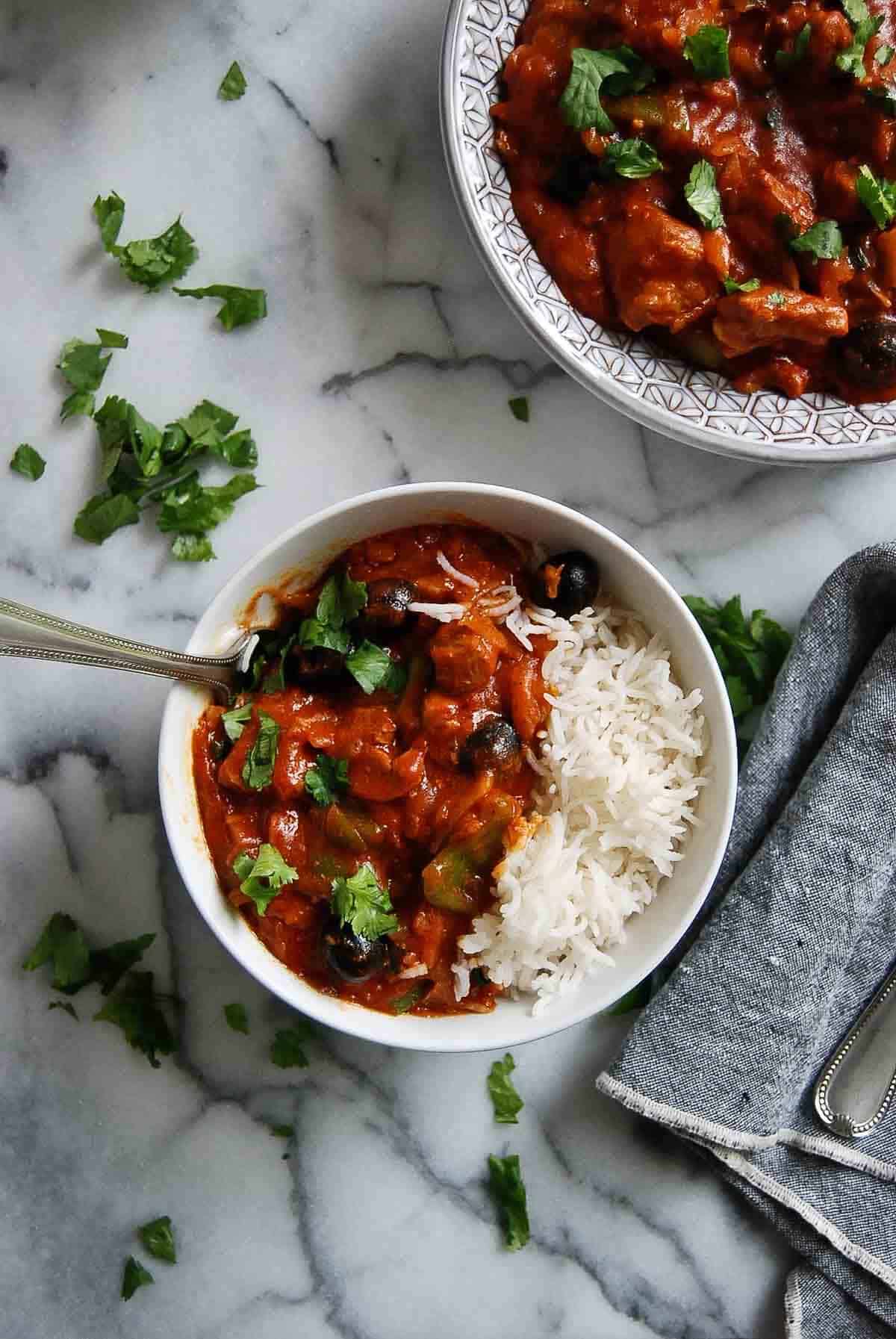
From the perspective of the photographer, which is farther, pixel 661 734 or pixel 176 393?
pixel 176 393

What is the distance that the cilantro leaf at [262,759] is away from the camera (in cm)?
246

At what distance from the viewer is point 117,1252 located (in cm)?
294

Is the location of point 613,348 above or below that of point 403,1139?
above

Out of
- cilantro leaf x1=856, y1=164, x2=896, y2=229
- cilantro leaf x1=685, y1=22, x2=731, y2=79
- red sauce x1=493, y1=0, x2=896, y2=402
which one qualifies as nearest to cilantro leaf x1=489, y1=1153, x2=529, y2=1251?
red sauce x1=493, y1=0, x2=896, y2=402

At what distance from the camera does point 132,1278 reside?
9.53 ft

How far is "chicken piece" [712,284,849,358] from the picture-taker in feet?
8.12

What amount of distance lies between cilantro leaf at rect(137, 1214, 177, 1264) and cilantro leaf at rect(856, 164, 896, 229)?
2.79m

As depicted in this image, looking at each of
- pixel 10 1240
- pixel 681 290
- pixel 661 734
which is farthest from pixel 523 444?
pixel 10 1240

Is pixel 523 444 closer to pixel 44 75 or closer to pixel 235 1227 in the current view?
pixel 44 75

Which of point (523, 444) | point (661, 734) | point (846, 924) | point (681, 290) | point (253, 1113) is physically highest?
point (681, 290)

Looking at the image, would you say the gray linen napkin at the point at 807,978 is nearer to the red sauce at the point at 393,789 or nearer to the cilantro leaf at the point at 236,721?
the red sauce at the point at 393,789

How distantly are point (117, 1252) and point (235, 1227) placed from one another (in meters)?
0.29

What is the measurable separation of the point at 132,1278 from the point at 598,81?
9.53 feet

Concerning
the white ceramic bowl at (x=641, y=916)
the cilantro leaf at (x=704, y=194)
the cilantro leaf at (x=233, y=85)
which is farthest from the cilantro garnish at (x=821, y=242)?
the cilantro leaf at (x=233, y=85)
